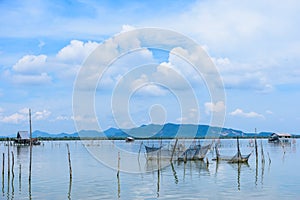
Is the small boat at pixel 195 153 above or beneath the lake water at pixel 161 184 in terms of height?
above

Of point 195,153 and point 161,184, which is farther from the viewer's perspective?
point 195,153

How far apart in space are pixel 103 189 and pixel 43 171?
967 centimetres

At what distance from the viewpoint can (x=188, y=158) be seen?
3578 centimetres

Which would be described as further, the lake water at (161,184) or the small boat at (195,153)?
the small boat at (195,153)

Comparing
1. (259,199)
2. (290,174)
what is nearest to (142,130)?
(290,174)

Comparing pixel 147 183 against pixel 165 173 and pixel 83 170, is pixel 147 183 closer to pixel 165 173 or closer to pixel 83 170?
pixel 165 173

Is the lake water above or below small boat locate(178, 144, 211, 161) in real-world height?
below

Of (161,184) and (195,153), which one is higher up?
(195,153)

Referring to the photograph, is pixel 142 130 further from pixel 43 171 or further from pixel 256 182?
pixel 256 182

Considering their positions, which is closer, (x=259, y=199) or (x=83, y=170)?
(x=259, y=199)

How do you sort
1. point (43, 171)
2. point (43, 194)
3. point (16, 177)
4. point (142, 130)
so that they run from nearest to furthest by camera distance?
point (43, 194), point (16, 177), point (43, 171), point (142, 130)

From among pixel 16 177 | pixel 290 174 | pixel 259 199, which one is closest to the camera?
pixel 259 199

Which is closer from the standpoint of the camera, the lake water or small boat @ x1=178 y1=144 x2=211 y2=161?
the lake water

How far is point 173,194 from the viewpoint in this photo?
19.2 meters
